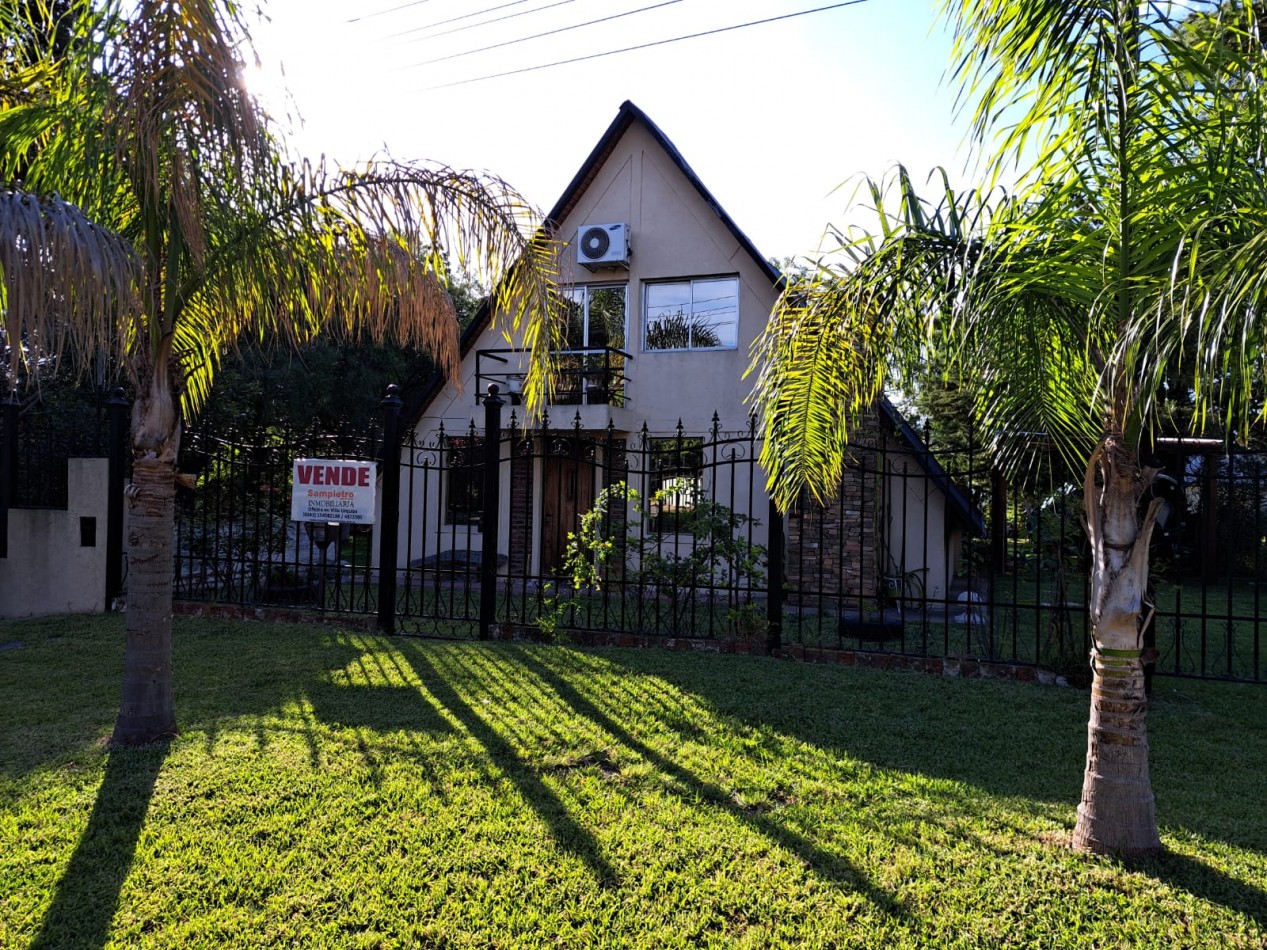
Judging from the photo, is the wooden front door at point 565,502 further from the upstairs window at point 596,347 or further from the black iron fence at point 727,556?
the upstairs window at point 596,347

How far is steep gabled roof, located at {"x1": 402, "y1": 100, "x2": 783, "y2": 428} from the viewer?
1245 centimetres

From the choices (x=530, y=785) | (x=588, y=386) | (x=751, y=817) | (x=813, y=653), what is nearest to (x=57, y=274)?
(x=530, y=785)

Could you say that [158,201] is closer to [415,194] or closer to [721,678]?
[415,194]

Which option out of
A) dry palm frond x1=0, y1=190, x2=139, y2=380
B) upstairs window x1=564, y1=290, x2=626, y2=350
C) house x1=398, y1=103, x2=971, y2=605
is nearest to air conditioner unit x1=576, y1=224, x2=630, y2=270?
house x1=398, y1=103, x2=971, y2=605

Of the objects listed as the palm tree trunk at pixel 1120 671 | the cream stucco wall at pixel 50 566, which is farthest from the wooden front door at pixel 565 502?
the palm tree trunk at pixel 1120 671

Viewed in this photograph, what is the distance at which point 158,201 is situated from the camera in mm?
4395

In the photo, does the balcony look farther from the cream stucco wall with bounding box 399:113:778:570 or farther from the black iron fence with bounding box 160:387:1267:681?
the black iron fence with bounding box 160:387:1267:681

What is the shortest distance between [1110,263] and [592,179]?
1104 centimetres

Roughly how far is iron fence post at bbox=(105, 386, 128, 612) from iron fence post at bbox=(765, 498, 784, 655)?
6613 mm

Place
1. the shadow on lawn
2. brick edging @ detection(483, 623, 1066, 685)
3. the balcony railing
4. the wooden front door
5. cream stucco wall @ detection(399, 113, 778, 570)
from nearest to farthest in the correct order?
the shadow on lawn → brick edging @ detection(483, 623, 1066, 685) → cream stucco wall @ detection(399, 113, 778, 570) → the balcony railing → the wooden front door

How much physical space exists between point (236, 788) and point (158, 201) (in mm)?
2986

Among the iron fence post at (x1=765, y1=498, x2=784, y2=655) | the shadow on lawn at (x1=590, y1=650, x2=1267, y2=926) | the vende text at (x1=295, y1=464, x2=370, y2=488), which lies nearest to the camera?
the shadow on lawn at (x1=590, y1=650, x2=1267, y2=926)

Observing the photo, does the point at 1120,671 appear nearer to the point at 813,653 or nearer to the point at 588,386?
the point at 813,653

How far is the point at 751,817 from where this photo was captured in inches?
155
